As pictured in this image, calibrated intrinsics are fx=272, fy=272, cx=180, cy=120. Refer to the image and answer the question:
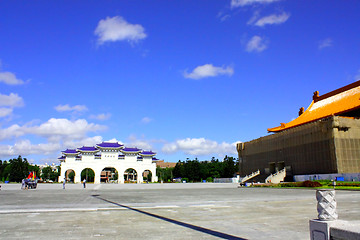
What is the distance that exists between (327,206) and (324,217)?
0.50 ft

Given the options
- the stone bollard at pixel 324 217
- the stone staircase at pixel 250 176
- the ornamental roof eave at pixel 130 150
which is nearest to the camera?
the stone bollard at pixel 324 217

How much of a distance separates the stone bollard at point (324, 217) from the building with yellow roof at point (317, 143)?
40.8 meters

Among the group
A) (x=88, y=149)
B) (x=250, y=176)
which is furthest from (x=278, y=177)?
(x=88, y=149)

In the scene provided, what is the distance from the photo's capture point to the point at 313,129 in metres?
44.1

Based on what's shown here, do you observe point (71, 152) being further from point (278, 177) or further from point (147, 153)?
point (278, 177)

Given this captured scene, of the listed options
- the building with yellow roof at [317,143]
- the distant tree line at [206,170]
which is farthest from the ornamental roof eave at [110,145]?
the building with yellow roof at [317,143]

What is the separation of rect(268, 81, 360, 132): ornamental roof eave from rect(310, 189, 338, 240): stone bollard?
46.1 metres

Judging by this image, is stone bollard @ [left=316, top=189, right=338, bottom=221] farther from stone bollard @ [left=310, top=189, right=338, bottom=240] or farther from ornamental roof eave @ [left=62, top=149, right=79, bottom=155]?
ornamental roof eave @ [left=62, top=149, right=79, bottom=155]

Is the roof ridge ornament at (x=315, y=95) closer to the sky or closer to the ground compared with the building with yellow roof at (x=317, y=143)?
closer to the sky

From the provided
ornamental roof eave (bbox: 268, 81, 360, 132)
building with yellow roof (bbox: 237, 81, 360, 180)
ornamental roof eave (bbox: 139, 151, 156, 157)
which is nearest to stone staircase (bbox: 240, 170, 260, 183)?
building with yellow roof (bbox: 237, 81, 360, 180)

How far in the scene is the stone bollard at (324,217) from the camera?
3439 mm

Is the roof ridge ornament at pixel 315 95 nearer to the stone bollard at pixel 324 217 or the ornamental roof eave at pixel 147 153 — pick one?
the ornamental roof eave at pixel 147 153

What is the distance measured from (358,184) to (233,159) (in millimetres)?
56270

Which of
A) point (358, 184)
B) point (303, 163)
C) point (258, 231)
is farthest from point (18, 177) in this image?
point (258, 231)
